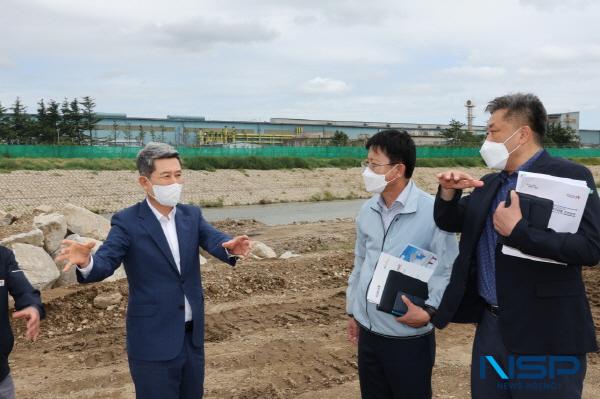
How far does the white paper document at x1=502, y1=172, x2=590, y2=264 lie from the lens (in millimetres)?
2230

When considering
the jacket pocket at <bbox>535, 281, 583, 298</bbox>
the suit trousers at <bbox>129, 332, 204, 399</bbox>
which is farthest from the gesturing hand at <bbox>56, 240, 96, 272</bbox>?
the jacket pocket at <bbox>535, 281, 583, 298</bbox>

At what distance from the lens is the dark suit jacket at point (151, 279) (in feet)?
9.20

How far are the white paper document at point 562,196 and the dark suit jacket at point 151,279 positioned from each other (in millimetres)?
1732

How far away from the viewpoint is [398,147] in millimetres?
3027

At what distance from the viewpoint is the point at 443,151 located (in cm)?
4666

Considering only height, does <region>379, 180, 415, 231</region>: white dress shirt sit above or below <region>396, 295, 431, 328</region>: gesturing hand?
above

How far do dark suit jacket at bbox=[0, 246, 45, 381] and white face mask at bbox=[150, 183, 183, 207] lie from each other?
92cm

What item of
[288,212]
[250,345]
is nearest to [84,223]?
[250,345]

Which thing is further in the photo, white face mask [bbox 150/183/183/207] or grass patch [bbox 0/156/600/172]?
grass patch [bbox 0/156/600/172]

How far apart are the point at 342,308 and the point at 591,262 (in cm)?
469

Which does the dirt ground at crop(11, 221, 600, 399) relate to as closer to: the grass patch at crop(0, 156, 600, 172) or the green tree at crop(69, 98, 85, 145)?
the grass patch at crop(0, 156, 600, 172)

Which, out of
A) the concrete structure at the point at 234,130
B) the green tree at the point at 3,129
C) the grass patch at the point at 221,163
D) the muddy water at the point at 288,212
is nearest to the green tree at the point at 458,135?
the concrete structure at the point at 234,130

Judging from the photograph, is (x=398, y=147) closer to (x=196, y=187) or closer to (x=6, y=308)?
(x=6, y=308)

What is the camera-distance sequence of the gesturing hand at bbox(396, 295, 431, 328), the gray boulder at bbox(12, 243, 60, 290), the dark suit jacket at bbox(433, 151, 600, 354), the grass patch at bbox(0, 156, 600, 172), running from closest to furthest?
the dark suit jacket at bbox(433, 151, 600, 354) < the gesturing hand at bbox(396, 295, 431, 328) < the gray boulder at bbox(12, 243, 60, 290) < the grass patch at bbox(0, 156, 600, 172)
